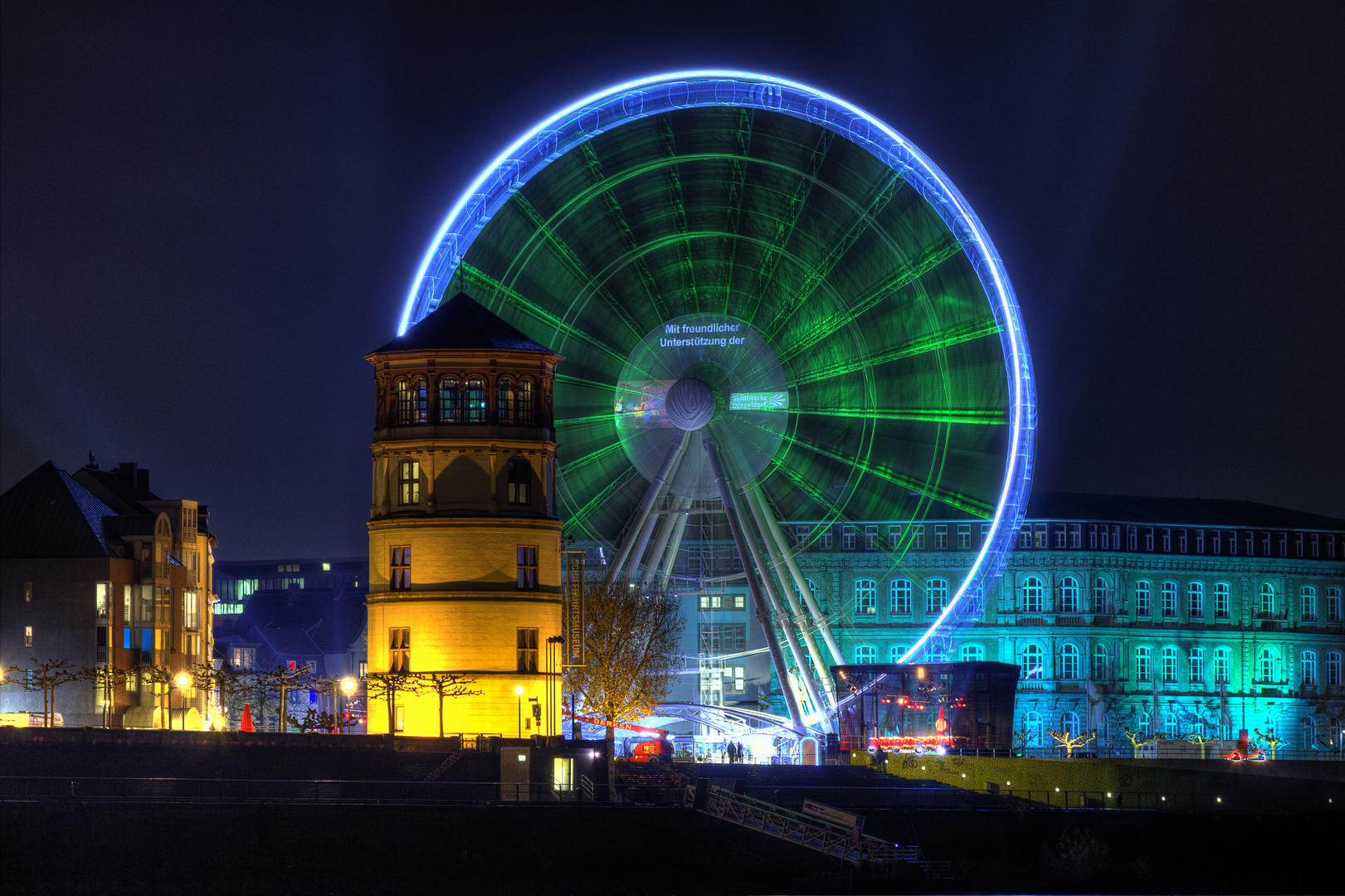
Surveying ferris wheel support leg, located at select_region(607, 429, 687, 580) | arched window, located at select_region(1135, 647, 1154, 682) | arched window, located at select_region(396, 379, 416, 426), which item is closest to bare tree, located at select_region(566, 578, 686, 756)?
ferris wheel support leg, located at select_region(607, 429, 687, 580)

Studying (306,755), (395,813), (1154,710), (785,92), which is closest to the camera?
(395,813)

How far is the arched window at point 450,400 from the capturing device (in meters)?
65.8

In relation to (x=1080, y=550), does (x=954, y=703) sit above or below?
below

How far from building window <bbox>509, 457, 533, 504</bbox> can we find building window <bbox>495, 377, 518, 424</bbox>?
145cm

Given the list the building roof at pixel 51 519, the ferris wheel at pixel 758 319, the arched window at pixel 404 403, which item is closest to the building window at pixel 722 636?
the ferris wheel at pixel 758 319

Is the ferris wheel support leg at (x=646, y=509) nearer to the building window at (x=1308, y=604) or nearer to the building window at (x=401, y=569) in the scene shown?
the building window at (x=401, y=569)

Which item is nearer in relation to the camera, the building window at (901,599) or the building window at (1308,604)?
the building window at (901,599)

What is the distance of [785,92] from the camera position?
236ft

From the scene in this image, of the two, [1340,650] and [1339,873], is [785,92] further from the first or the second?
[1340,650]

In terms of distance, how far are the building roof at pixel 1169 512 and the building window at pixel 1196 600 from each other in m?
3.97

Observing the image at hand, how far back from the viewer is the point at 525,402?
219ft

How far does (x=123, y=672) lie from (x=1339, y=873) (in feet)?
152

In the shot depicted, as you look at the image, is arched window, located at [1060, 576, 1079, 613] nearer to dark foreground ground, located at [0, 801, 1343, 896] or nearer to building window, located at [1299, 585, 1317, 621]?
building window, located at [1299, 585, 1317, 621]

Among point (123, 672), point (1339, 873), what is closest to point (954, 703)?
point (1339, 873)
